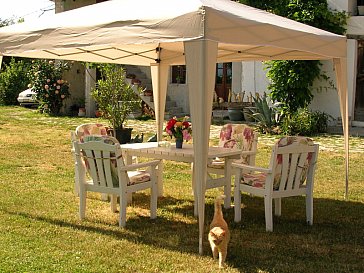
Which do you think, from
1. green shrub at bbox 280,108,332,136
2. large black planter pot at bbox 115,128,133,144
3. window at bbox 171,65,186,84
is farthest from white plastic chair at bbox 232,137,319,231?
window at bbox 171,65,186,84

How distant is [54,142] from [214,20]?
8.51 m

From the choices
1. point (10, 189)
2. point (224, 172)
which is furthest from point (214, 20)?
point (10, 189)

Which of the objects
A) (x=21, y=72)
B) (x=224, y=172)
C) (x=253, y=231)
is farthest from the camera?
(x=21, y=72)

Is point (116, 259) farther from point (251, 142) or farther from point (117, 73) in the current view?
point (117, 73)

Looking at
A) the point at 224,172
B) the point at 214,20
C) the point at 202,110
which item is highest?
the point at 214,20

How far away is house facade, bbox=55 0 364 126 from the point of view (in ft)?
48.5

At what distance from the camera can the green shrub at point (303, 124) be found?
14177mm

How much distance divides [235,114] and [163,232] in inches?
444

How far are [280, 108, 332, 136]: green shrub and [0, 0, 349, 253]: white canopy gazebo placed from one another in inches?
278

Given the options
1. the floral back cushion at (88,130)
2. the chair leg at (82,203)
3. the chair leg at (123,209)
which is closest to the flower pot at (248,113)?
the floral back cushion at (88,130)

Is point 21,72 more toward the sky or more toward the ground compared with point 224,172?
more toward the sky

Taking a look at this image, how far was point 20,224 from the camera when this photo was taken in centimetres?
600

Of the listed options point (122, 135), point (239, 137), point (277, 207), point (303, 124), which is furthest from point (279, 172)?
point (303, 124)

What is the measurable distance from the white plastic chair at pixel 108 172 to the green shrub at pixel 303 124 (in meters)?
8.47
